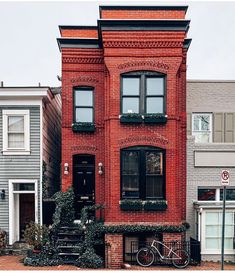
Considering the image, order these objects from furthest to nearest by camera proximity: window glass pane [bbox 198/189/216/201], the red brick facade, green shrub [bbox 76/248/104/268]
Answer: window glass pane [bbox 198/189/216/201] < the red brick facade < green shrub [bbox 76/248/104/268]

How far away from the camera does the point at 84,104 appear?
1725 cm

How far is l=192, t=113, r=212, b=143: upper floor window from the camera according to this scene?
18859mm

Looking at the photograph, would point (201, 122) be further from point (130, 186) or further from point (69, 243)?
point (69, 243)

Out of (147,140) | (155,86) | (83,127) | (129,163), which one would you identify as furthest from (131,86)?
(129,163)

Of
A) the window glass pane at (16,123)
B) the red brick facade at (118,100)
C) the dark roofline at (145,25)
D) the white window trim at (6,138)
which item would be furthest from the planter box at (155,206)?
the dark roofline at (145,25)

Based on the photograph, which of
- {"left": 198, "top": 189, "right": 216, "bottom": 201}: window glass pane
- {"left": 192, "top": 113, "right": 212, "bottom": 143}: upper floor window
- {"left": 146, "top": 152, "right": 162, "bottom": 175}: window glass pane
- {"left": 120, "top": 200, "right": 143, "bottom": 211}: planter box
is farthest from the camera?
{"left": 192, "top": 113, "right": 212, "bottom": 143}: upper floor window

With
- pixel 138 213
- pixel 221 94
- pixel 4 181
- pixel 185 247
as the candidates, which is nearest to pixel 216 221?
pixel 185 247

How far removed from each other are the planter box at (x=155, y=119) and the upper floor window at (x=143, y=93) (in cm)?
29

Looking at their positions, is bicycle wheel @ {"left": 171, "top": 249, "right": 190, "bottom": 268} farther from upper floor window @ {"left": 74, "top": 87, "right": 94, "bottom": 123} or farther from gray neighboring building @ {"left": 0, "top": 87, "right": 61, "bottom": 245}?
upper floor window @ {"left": 74, "top": 87, "right": 94, "bottom": 123}

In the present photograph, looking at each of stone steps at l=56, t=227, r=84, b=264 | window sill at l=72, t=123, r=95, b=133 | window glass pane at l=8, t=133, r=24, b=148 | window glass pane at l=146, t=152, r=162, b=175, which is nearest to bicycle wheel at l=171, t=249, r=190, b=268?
window glass pane at l=146, t=152, r=162, b=175

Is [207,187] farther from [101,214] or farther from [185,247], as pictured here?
[101,214]

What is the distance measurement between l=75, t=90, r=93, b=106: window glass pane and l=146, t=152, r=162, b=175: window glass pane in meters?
3.85

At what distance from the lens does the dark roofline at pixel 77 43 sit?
17.0 meters

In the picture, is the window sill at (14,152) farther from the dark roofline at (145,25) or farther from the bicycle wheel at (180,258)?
the bicycle wheel at (180,258)
